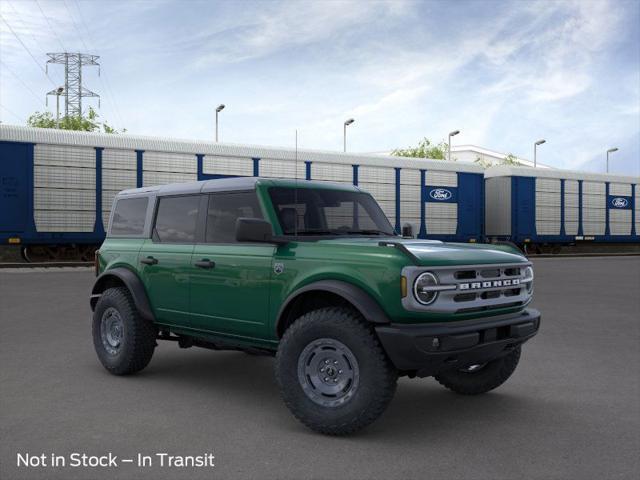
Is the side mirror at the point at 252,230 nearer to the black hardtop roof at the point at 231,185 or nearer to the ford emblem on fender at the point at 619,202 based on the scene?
the black hardtop roof at the point at 231,185

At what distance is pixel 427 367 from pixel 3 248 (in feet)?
72.1

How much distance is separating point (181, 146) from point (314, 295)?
2009 cm

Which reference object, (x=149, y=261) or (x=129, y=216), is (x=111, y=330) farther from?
(x=129, y=216)

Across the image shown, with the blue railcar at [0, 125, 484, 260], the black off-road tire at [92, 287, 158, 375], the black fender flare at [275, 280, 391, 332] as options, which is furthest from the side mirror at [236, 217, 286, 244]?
the blue railcar at [0, 125, 484, 260]

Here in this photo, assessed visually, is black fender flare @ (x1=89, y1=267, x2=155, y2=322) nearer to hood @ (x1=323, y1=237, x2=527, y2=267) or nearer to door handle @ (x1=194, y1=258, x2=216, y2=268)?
door handle @ (x1=194, y1=258, x2=216, y2=268)

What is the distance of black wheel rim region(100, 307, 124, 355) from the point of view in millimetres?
6742

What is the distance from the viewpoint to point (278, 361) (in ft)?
16.0

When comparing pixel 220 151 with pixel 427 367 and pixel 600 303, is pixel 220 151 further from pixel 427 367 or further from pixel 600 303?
pixel 427 367

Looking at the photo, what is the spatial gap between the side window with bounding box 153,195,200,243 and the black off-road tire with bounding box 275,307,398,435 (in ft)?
6.10

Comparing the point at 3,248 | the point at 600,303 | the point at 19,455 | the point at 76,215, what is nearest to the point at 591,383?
the point at 19,455

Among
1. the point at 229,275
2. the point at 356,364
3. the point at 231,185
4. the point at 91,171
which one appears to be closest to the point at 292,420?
the point at 356,364

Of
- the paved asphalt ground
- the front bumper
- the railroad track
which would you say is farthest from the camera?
the railroad track

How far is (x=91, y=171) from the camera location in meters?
22.7

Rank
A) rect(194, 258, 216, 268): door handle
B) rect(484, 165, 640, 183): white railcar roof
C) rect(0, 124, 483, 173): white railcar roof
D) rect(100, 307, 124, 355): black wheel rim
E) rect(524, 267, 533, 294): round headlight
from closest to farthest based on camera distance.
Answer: rect(524, 267, 533, 294): round headlight, rect(194, 258, 216, 268): door handle, rect(100, 307, 124, 355): black wheel rim, rect(0, 124, 483, 173): white railcar roof, rect(484, 165, 640, 183): white railcar roof
